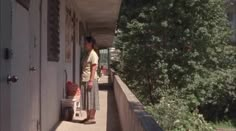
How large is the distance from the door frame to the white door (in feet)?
0.54

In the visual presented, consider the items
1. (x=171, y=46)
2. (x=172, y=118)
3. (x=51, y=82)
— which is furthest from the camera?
(x=171, y=46)

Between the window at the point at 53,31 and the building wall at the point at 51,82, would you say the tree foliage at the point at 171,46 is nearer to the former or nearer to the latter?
the building wall at the point at 51,82

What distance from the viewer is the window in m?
8.59

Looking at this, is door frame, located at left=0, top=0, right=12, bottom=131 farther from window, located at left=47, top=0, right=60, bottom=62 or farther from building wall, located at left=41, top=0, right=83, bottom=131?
window, located at left=47, top=0, right=60, bottom=62

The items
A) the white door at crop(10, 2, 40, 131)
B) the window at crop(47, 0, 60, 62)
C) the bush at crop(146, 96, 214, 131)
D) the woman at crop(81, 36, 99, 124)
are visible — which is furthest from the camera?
the bush at crop(146, 96, 214, 131)

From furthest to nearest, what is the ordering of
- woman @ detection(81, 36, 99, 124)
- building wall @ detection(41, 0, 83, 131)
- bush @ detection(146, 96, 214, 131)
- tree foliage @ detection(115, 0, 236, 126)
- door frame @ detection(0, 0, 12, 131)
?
tree foliage @ detection(115, 0, 236, 126), bush @ detection(146, 96, 214, 131), woman @ detection(81, 36, 99, 124), building wall @ detection(41, 0, 83, 131), door frame @ detection(0, 0, 12, 131)

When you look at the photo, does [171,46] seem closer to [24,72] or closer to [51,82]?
[51,82]

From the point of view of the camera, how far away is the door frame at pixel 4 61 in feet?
15.3

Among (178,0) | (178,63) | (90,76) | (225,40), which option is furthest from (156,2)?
(90,76)

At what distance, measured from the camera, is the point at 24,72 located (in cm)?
616

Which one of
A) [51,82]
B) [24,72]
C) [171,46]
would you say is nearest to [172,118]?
[51,82]

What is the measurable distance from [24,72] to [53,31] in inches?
120

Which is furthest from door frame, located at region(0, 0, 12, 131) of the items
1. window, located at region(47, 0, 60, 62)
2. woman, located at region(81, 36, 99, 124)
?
woman, located at region(81, 36, 99, 124)

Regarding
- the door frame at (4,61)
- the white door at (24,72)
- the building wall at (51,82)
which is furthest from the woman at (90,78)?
the door frame at (4,61)
